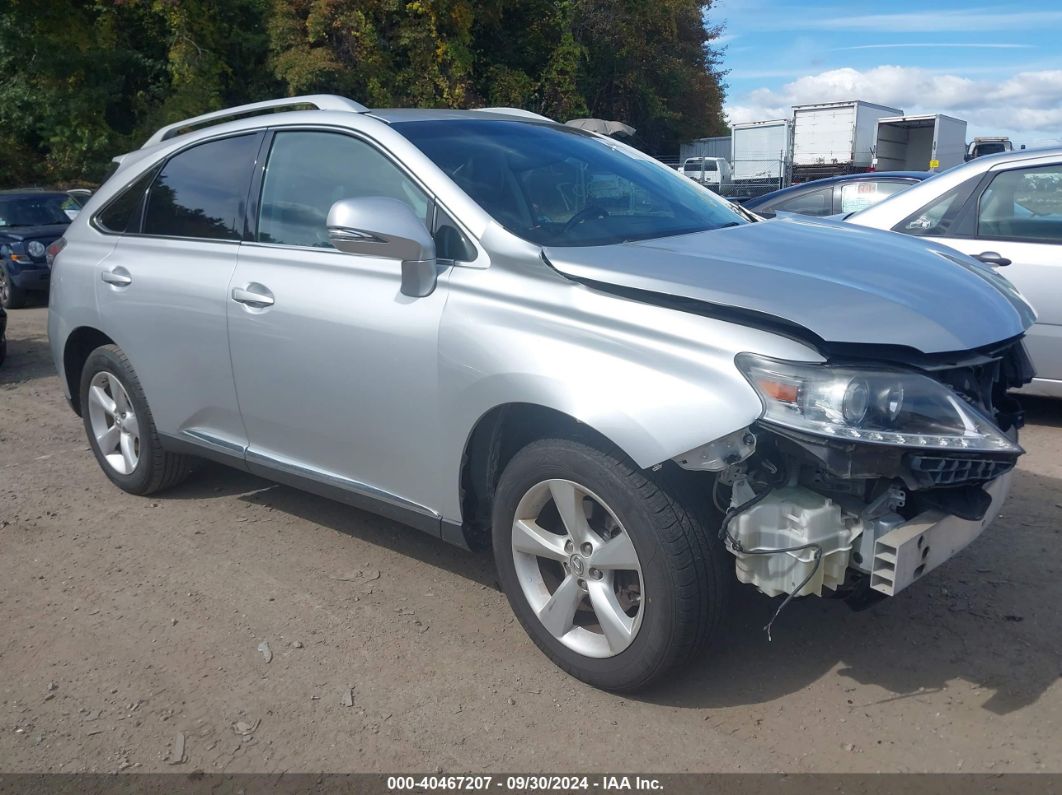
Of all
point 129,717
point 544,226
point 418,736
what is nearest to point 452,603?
point 418,736

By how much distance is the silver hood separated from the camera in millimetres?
2744

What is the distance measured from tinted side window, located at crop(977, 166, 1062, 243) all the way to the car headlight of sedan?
141 inches

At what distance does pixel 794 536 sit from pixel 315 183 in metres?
2.40

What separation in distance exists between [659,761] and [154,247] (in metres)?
3.30

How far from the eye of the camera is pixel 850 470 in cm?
256

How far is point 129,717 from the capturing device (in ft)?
10.3

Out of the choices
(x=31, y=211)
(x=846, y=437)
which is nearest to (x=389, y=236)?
(x=846, y=437)

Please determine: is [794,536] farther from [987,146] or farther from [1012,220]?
[987,146]

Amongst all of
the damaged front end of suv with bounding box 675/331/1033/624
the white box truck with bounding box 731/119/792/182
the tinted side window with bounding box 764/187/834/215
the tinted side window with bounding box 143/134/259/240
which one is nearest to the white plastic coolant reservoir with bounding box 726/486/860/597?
the damaged front end of suv with bounding box 675/331/1033/624

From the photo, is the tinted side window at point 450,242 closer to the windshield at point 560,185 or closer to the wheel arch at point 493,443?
→ the windshield at point 560,185

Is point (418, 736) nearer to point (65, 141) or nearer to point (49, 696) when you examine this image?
point (49, 696)

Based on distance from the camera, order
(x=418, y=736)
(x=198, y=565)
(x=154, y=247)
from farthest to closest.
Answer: (x=154, y=247)
(x=198, y=565)
(x=418, y=736)

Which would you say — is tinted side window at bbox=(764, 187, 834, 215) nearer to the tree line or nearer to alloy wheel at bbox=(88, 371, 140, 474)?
alloy wheel at bbox=(88, 371, 140, 474)

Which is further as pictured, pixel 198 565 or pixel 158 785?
pixel 198 565
